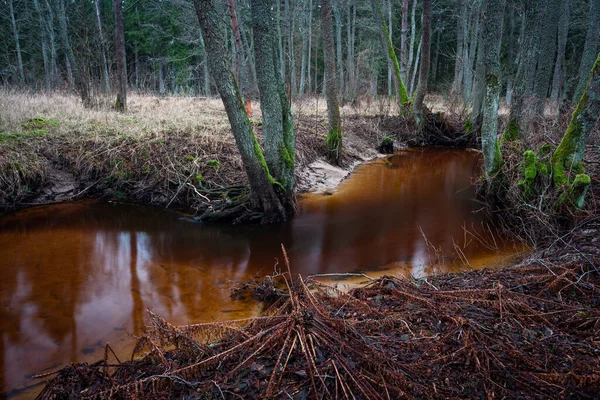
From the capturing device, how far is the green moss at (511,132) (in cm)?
981

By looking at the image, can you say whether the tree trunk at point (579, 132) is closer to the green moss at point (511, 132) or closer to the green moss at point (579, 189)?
the green moss at point (579, 189)

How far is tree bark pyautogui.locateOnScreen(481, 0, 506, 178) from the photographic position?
7.89m

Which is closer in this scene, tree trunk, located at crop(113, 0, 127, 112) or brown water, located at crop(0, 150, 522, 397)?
brown water, located at crop(0, 150, 522, 397)


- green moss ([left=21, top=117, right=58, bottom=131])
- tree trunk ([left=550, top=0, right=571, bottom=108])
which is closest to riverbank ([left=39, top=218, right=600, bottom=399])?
green moss ([left=21, top=117, right=58, bottom=131])

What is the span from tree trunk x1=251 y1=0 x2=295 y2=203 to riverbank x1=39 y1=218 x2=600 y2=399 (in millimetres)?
4668

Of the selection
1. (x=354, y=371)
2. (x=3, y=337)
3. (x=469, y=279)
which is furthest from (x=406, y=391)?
(x=3, y=337)

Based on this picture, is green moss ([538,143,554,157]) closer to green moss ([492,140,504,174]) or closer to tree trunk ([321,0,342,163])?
green moss ([492,140,504,174])

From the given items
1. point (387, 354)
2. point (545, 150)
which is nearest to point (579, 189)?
point (545, 150)

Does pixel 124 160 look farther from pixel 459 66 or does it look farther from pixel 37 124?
pixel 459 66

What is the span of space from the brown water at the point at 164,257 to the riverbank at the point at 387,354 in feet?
5.07

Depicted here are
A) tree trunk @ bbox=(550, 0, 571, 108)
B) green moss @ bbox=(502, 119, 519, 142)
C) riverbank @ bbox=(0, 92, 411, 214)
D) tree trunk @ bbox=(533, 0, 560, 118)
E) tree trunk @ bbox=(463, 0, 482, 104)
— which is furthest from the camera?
tree trunk @ bbox=(463, 0, 482, 104)

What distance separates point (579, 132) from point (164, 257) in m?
7.07

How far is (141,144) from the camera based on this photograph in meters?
9.53

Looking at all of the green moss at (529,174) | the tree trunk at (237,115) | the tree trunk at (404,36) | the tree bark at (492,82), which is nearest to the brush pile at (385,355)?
the green moss at (529,174)
